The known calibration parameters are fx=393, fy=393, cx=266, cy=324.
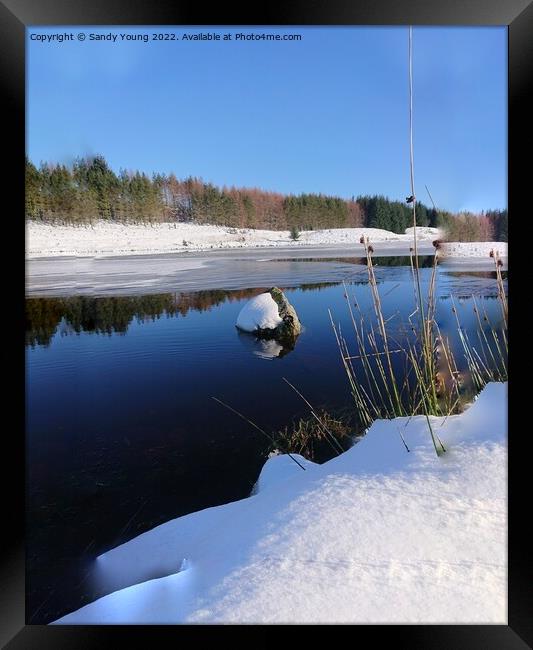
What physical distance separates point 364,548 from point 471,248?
1126mm

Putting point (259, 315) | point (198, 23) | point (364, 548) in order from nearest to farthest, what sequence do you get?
point (364, 548) < point (198, 23) < point (259, 315)

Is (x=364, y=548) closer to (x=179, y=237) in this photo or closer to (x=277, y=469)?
(x=277, y=469)

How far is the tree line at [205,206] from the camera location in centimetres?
142

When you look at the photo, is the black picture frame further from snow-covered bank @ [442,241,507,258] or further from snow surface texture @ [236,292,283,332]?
snow surface texture @ [236,292,283,332]

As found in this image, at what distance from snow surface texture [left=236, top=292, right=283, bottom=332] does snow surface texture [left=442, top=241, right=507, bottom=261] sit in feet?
2.48

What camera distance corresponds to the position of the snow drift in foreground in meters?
0.94

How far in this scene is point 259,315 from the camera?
6.11 ft

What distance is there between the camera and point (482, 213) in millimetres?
1379

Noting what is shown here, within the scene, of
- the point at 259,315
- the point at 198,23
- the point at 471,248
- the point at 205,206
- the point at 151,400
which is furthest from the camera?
the point at 259,315

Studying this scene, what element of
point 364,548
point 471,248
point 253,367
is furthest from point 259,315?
point 364,548

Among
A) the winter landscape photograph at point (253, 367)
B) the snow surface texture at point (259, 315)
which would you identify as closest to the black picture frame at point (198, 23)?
the winter landscape photograph at point (253, 367)
